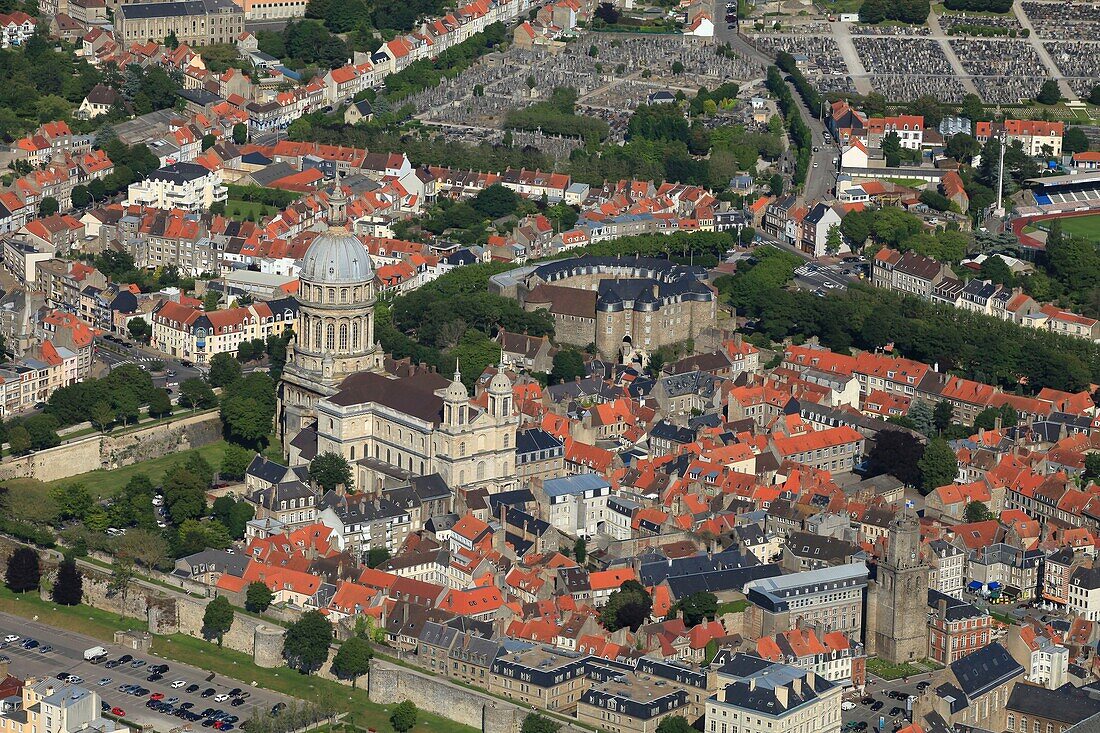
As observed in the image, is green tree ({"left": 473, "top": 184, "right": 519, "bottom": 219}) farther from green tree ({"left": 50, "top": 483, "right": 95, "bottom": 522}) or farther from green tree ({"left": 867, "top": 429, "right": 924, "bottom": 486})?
green tree ({"left": 50, "top": 483, "right": 95, "bottom": 522})

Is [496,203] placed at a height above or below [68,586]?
above

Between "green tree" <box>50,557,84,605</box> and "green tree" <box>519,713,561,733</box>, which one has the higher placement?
"green tree" <box>519,713,561,733</box>

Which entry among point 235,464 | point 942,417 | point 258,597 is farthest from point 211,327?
point 942,417

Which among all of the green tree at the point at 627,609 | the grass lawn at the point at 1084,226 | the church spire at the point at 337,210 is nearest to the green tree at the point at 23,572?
the green tree at the point at 627,609

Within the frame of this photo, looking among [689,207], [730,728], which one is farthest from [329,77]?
[730,728]

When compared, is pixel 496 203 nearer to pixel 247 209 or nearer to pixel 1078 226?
pixel 247 209

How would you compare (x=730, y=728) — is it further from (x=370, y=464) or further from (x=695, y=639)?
(x=370, y=464)

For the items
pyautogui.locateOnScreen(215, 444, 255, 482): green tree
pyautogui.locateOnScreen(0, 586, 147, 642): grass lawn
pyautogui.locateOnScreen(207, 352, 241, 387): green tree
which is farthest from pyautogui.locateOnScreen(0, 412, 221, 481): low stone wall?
pyautogui.locateOnScreen(0, 586, 147, 642): grass lawn
